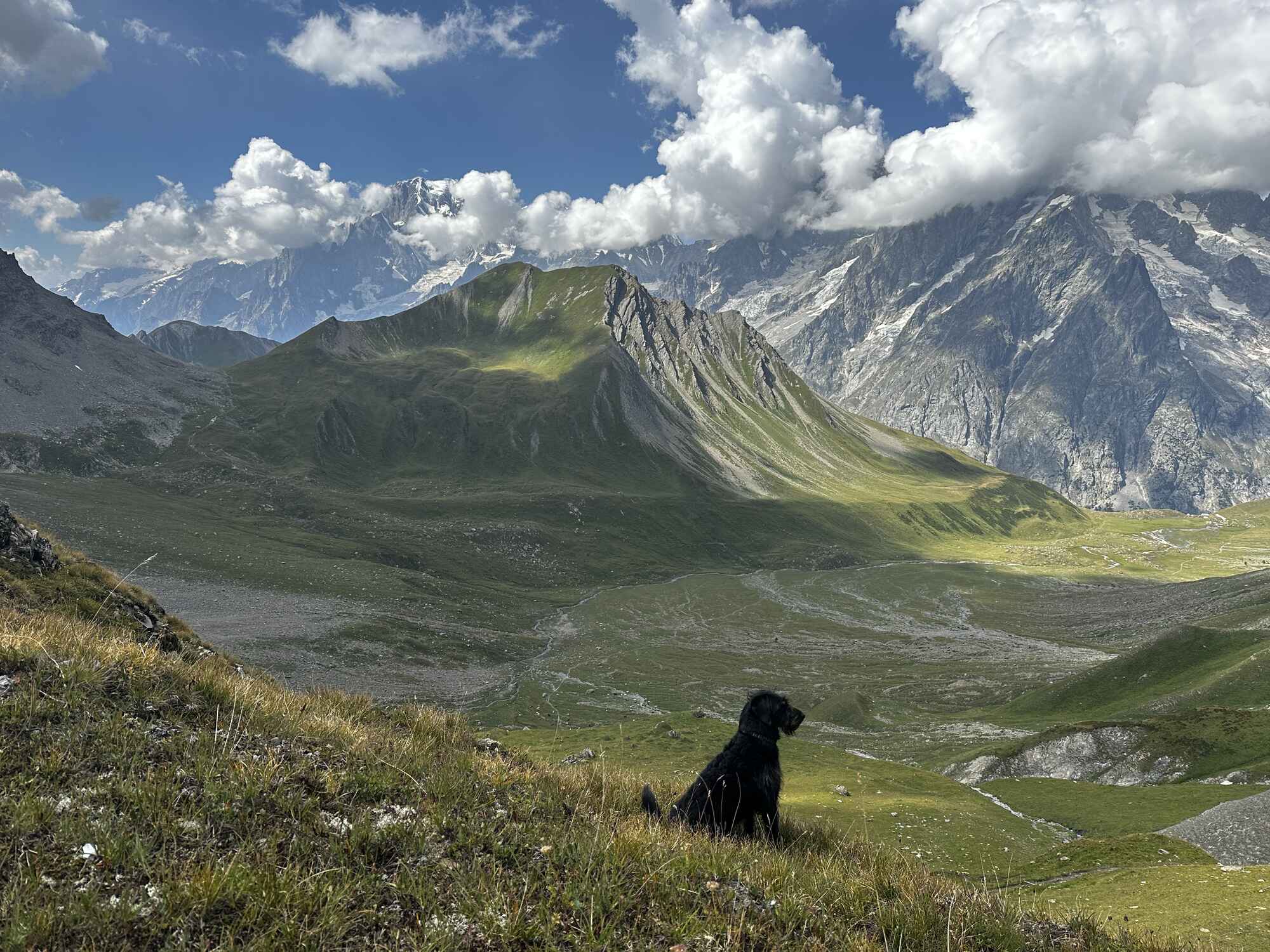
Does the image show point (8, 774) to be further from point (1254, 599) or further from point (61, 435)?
point (61, 435)

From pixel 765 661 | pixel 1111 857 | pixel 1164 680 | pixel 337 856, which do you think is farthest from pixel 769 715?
pixel 765 661

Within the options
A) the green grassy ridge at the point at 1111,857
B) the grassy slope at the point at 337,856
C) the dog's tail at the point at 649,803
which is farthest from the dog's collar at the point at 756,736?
the green grassy ridge at the point at 1111,857

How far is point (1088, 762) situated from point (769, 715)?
51.8 metres

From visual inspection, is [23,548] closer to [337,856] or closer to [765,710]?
[337,856]

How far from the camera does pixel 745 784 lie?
9.38 meters

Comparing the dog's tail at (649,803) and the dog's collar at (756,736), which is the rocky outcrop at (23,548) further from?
the dog's collar at (756,736)

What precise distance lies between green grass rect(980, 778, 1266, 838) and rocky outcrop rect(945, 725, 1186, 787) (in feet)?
19.5

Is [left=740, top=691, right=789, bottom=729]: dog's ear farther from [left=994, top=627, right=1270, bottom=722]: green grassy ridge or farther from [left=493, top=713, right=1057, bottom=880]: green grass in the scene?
[left=994, top=627, right=1270, bottom=722]: green grassy ridge

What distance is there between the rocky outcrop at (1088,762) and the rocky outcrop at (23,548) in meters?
55.0

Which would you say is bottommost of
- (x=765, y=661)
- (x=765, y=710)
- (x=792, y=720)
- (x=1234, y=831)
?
(x=765, y=661)

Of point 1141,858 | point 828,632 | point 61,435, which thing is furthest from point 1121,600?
point 61,435

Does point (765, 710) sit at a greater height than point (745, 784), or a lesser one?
greater

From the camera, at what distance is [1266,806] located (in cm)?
2488

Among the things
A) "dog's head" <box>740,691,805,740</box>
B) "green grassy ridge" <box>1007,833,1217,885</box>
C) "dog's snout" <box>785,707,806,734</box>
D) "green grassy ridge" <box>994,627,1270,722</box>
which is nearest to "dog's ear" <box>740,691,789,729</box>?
"dog's head" <box>740,691,805,740</box>
